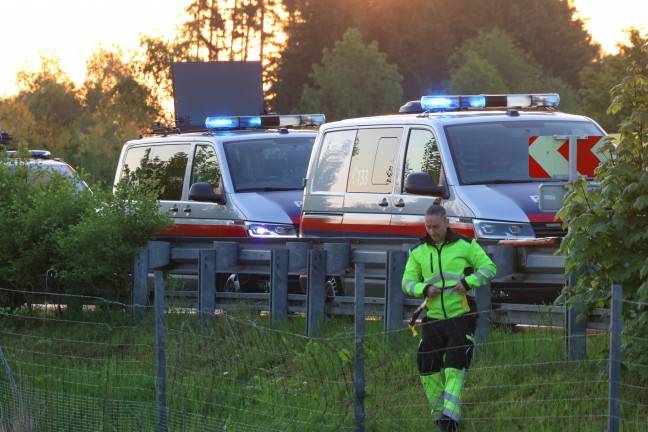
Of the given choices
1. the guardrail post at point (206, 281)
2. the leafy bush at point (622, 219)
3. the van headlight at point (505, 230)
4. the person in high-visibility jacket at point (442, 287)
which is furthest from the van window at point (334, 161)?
the leafy bush at point (622, 219)

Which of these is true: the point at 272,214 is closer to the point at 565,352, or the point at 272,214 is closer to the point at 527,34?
the point at 565,352

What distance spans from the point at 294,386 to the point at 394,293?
197 centimetres

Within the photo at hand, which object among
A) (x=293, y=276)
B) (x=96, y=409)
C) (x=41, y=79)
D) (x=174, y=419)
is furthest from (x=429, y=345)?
(x=41, y=79)

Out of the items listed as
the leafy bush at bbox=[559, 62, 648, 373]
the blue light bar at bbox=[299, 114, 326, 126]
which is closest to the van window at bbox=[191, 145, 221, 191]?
the blue light bar at bbox=[299, 114, 326, 126]

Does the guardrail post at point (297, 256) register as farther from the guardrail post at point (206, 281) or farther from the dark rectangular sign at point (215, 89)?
the dark rectangular sign at point (215, 89)

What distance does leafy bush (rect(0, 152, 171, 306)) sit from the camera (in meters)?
15.1

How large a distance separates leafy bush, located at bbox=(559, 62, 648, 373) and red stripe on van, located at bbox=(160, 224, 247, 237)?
747 centimetres

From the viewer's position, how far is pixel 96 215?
15.4 meters

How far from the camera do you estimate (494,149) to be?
45.4 feet

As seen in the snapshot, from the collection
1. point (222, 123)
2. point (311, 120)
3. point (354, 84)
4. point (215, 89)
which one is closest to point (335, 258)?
point (222, 123)

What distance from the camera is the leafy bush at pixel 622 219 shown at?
9.14 meters

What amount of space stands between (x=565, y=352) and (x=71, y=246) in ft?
21.1

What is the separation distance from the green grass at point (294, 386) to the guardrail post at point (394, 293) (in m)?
0.20

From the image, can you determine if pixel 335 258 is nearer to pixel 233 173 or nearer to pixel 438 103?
pixel 438 103
